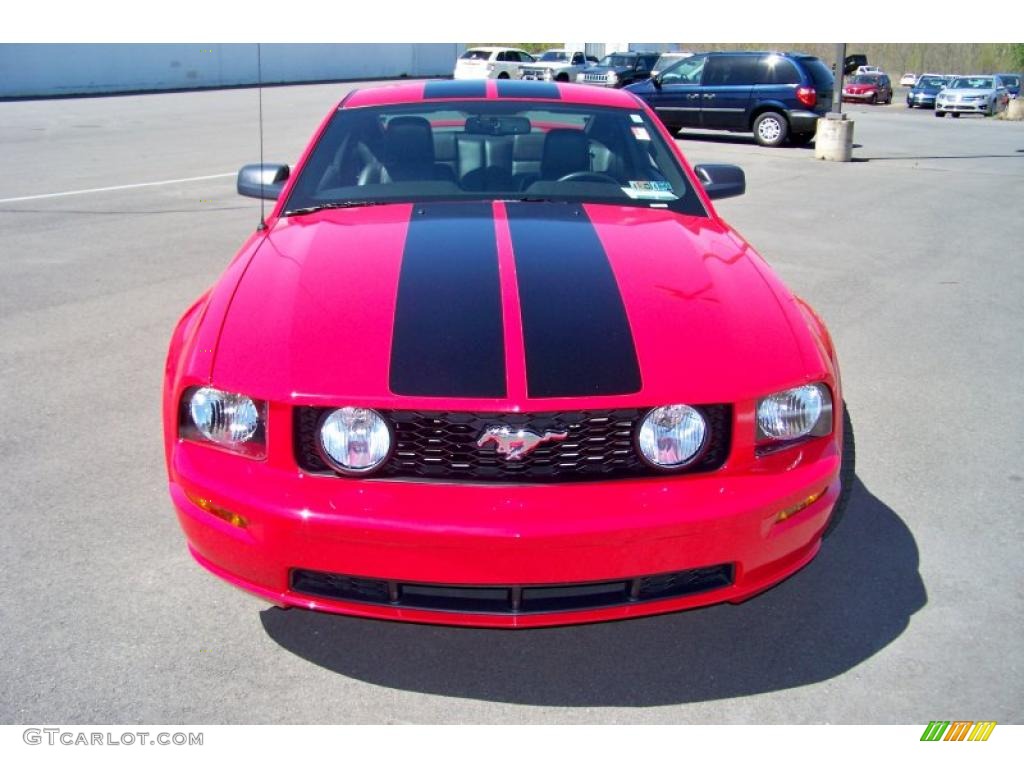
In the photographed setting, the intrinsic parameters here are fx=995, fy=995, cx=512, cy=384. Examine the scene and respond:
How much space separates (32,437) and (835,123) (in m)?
14.9

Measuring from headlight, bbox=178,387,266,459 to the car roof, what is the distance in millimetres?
2131

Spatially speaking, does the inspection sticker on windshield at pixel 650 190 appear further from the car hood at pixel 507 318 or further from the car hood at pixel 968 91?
the car hood at pixel 968 91

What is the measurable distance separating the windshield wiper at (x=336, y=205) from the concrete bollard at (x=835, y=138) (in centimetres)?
1421

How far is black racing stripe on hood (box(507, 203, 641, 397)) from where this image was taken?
103 inches

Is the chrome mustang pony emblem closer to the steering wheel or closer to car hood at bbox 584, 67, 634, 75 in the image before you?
the steering wheel

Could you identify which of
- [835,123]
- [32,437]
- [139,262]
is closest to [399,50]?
[835,123]

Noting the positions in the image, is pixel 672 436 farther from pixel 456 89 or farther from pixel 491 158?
pixel 456 89

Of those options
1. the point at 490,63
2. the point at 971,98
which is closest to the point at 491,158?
the point at 490,63

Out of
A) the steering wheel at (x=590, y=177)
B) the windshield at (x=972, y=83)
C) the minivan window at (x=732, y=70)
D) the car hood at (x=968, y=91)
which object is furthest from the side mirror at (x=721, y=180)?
the windshield at (x=972, y=83)

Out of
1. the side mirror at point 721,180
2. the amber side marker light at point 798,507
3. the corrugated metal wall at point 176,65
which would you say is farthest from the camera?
the corrugated metal wall at point 176,65

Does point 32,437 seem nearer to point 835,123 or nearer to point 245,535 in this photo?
point 245,535

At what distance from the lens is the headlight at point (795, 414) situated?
273 centimetres

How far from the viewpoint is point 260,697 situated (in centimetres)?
271

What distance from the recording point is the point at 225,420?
8.78 ft
